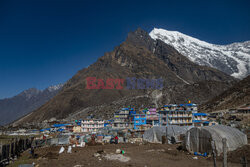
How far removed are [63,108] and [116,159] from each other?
18772 centimetres

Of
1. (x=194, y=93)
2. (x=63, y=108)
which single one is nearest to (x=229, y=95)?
(x=194, y=93)

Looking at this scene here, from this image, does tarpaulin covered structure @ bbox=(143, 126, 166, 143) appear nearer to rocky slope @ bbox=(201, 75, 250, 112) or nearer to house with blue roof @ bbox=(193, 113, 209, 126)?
house with blue roof @ bbox=(193, 113, 209, 126)

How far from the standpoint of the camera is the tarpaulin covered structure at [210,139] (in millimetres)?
21031

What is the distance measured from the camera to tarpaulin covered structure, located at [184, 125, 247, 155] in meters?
21.0

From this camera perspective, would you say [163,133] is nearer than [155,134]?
Yes

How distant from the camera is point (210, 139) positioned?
2109cm

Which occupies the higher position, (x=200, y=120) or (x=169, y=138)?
(x=200, y=120)

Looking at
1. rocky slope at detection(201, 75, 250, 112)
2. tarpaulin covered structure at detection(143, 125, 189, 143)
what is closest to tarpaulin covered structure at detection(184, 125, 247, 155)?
tarpaulin covered structure at detection(143, 125, 189, 143)

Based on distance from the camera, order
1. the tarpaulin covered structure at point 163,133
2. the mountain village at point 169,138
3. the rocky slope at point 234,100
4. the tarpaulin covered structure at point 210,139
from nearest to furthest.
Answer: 1. the tarpaulin covered structure at point 210,139
2. the mountain village at point 169,138
3. the tarpaulin covered structure at point 163,133
4. the rocky slope at point 234,100

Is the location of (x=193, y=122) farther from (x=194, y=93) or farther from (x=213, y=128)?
(x=194, y=93)

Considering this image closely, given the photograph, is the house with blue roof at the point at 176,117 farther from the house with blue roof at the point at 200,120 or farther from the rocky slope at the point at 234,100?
the rocky slope at the point at 234,100

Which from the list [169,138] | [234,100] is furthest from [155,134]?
[234,100]

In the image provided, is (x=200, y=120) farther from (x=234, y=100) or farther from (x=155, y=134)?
(x=234, y=100)

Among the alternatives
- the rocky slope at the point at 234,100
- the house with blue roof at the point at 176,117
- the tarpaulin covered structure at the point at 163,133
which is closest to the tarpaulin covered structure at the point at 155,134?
the tarpaulin covered structure at the point at 163,133
